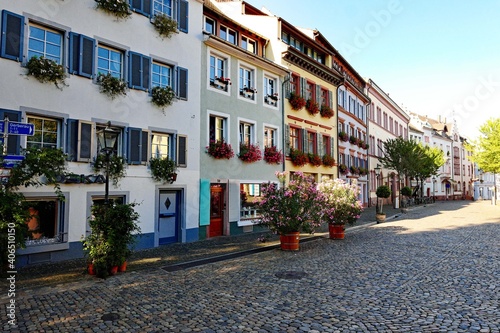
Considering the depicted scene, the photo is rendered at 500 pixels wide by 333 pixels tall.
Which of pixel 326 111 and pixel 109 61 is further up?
pixel 326 111

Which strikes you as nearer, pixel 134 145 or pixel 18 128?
pixel 18 128

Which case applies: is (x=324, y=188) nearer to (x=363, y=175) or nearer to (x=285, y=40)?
(x=285, y=40)

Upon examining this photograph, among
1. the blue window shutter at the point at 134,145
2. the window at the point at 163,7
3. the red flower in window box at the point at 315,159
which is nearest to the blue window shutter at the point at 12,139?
the blue window shutter at the point at 134,145

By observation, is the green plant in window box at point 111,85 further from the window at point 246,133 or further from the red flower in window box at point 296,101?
the red flower in window box at point 296,101

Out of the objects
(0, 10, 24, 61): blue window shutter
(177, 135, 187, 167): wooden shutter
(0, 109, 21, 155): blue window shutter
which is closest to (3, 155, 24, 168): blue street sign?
(0, 109, 21, 155): blue window shutter

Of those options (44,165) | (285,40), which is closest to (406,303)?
(44,165)

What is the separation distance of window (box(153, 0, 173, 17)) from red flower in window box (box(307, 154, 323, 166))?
37.5 feet

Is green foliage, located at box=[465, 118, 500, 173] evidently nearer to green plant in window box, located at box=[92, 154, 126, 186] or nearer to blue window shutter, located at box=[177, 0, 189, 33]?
blue window shutter, located at box=[177, 0, 189, 33]

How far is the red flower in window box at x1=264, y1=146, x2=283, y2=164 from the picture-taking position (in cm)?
1848

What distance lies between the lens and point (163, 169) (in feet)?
43.4

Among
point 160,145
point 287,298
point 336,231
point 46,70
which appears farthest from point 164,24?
point 287,298

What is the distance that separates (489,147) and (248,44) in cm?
A: 2673

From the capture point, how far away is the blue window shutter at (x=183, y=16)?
14.6 metres

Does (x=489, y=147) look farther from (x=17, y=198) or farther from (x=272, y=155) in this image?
(x=17, y=198)
